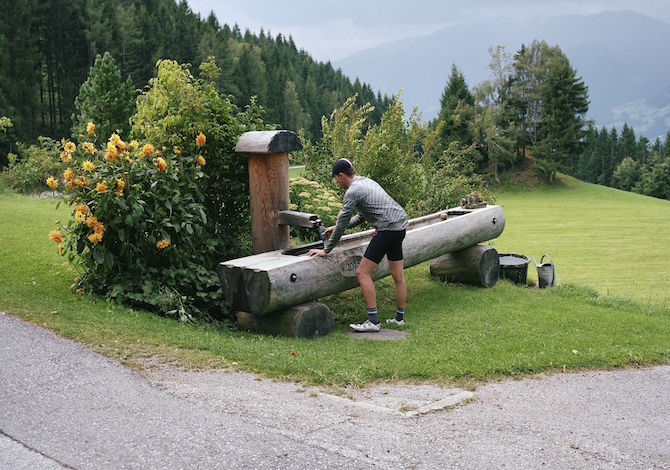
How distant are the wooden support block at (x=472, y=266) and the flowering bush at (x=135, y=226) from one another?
14.8 feet

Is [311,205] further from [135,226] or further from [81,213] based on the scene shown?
[81,213]

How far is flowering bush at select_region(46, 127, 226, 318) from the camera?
7.91 m

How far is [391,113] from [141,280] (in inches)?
334

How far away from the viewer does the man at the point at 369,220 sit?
8.11m

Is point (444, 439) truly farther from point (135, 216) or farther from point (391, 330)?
point (135, 216)

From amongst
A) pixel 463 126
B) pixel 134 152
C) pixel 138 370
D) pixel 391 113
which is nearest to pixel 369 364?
pixel 138 370

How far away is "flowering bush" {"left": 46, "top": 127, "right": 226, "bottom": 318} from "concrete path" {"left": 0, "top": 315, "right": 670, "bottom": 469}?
1733 millimetres

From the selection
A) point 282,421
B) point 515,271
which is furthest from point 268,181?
point 515,271

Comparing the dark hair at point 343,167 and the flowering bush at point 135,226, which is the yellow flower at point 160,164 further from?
the dark hair at point 343,167

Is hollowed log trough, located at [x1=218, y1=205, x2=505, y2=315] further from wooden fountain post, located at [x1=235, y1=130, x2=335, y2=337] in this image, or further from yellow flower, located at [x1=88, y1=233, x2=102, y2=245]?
yellow flower, located at [x1=88, y1=233, x2=102, y2=245]

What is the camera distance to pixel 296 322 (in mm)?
7793

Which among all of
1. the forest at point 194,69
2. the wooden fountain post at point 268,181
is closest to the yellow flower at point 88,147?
the wooden fountain post at point 268,181

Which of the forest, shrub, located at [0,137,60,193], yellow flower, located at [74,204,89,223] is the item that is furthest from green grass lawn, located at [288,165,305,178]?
the forest

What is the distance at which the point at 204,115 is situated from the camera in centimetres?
957
